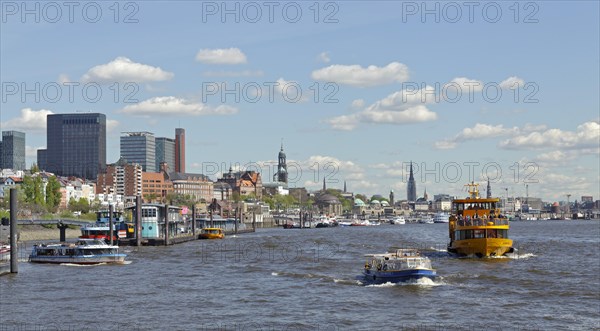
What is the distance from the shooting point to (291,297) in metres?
65.9

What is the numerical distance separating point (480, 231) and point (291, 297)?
148 ft

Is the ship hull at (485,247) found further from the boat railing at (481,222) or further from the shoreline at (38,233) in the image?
the shoreline at (38,233)

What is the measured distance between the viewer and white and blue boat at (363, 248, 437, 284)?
231ft

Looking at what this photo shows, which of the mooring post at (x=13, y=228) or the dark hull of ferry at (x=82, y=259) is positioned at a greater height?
the mooring post at (x=13, y=228)

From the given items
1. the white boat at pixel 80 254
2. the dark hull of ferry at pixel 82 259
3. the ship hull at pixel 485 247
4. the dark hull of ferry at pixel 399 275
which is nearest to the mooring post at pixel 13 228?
the dark hull of ferry at pixel 82 259

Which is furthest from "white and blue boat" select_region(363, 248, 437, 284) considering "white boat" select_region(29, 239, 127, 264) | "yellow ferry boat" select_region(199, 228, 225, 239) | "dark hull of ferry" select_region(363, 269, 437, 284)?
"yellow ferry boat" select_region(199, 228, 225, 239)

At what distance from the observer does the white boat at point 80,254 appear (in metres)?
97.1

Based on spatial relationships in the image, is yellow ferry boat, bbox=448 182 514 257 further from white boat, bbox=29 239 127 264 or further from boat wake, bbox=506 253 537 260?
white boat, bbox=29 239 127 264

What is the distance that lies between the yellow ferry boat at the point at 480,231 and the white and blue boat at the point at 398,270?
3261 centimetres

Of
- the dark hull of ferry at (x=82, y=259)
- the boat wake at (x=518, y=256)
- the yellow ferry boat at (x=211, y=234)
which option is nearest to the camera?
the dark hull of ferry at (x=82, y=259)

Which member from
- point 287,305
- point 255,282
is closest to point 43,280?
point 255,282

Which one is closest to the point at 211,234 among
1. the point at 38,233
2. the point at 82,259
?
the point at 38,233

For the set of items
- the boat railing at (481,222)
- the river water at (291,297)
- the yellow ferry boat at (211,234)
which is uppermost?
the boat railing at (481,222)

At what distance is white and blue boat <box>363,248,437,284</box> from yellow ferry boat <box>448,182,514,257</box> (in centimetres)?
3261
